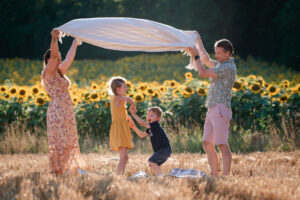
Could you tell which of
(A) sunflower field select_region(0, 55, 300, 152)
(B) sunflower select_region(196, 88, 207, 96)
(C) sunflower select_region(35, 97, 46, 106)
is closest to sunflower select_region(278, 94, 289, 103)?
(A) sunflower field select_region(0, 55, 300, 152)

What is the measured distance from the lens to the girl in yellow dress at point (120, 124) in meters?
4.76

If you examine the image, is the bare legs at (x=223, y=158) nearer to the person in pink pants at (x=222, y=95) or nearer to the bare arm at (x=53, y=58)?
the person in pink pants at (x=222, y=95)

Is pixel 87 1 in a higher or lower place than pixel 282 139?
higher

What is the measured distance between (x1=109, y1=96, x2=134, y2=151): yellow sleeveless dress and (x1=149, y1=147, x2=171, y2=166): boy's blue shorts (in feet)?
1.05

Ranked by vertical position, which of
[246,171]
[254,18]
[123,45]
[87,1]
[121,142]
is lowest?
[246,171]

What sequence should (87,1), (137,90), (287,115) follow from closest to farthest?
1. (287,115)
2. (137,90)
3. (87,1)

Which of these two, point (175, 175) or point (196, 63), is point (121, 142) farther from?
point (196, 63)

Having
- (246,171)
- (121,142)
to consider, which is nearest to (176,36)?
(121,142)

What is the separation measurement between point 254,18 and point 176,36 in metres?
19.4

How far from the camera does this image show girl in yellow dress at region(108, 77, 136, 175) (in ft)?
15.6

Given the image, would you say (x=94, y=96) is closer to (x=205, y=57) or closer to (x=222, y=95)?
(x=205, y=57)

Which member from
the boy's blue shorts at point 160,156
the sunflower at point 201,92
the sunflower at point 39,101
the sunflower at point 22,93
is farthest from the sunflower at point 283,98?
the sunflower at point 22,93

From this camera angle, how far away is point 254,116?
→ 7.77 m

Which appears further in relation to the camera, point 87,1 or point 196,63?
point 87,1
